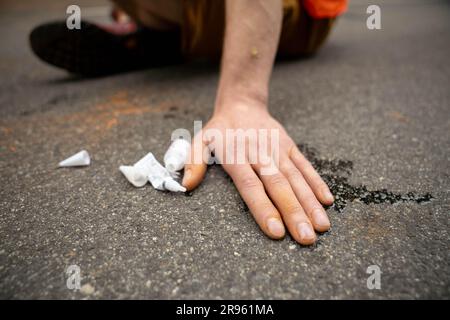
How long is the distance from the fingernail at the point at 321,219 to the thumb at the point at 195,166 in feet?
1.14

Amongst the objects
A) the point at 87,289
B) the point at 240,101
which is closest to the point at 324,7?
the point at 240,101

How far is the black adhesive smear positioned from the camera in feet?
2.88

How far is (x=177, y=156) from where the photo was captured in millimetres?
996

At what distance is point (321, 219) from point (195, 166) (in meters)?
0.39

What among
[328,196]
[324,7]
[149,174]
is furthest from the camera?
[324,7]

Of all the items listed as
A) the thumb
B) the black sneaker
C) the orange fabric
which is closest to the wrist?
the thumb

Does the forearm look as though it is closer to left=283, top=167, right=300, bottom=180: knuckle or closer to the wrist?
the wrist

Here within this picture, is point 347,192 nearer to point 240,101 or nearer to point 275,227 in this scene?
point 275,227

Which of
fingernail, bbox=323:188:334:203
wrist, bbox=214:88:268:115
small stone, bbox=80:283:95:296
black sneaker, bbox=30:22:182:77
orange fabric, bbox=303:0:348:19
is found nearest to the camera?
small stone, bbox=80:283:95:296

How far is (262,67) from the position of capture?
1194mm

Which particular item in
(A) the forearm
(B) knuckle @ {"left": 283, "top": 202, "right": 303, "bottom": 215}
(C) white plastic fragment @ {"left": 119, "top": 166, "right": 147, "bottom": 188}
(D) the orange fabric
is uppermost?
(D) the orange fabric

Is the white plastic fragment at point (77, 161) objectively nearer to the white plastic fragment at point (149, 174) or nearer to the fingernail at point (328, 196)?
the white plastic fragment at point (149, 174)

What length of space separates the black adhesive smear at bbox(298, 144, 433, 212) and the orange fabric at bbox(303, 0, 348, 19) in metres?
1.04

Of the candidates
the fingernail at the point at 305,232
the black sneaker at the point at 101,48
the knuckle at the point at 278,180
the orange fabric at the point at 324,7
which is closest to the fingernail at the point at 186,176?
the knuckle at the point at 278,180
